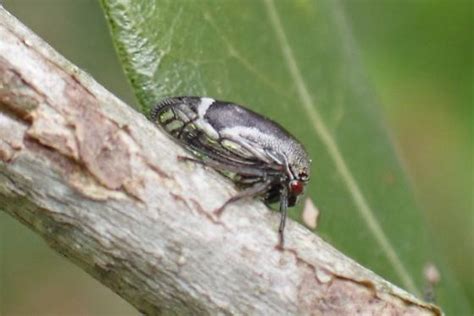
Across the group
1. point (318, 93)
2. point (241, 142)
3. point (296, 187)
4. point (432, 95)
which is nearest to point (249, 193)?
point (241, 142)

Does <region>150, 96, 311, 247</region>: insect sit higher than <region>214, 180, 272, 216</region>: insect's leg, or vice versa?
<region>150, 96, 311, 247</region>: insect

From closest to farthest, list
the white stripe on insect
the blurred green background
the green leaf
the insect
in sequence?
the insect
the white stripe on insect
the green leaf
the blurred green background

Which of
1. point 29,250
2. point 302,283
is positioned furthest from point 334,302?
point 29,250

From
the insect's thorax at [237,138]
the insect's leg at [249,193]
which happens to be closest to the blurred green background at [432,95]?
the insect's thorax at [237,138]

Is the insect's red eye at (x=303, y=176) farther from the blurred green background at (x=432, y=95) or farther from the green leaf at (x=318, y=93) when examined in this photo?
the blurred green background at (x=432, y=95)

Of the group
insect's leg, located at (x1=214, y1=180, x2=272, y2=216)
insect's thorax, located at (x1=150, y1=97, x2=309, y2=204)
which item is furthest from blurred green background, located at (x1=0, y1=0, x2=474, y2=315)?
insect's leg, located at (x1=214, y1=180, x2=272, y2=216)

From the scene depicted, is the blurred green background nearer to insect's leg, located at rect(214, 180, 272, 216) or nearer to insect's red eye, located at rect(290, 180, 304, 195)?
insect's red eye, located at rect(290, 180, 304, 195)
